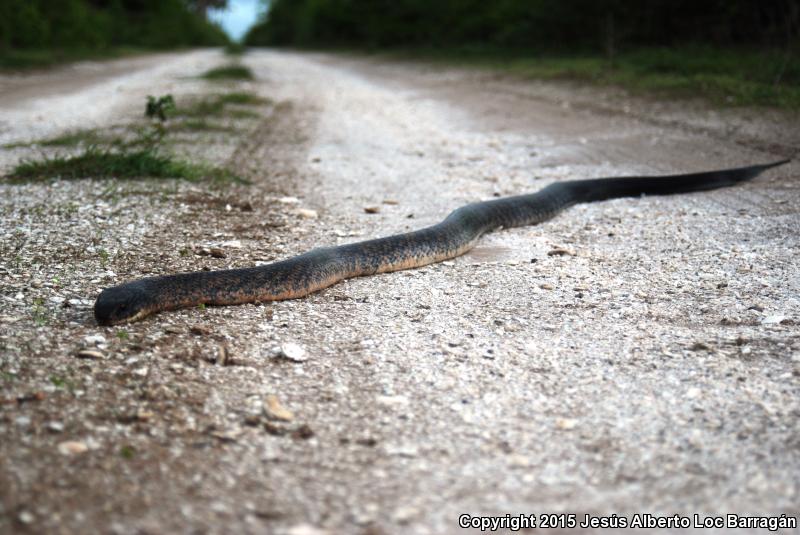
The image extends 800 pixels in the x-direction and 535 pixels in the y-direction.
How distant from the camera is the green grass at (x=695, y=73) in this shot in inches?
399

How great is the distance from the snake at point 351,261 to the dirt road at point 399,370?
0.08 m

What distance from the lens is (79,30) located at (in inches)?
1156

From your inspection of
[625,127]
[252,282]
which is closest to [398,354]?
[252,282]

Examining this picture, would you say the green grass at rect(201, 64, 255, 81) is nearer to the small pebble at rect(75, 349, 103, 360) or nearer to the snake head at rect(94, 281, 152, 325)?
the snake head at rect(94, 281, 152, 325)

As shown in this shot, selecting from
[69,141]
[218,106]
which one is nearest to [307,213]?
[69,141]

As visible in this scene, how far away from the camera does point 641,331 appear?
3.46 metres

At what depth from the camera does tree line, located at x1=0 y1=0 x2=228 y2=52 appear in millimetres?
24344

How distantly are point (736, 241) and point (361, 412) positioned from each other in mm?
3171

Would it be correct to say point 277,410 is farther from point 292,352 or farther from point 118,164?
point 118,164

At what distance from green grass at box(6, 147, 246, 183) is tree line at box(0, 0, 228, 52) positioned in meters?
18.3

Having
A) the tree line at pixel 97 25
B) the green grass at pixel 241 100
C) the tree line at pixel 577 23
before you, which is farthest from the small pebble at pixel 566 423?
the tree line at pixel 97 25

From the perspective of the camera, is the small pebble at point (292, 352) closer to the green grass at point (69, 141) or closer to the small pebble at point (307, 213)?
the small pebble at point (307, 213)

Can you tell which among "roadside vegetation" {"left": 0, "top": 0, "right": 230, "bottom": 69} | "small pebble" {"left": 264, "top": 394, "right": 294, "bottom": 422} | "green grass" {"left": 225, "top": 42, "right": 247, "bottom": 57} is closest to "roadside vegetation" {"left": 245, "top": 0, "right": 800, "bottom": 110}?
"green grass" {"left": 225, "top": 42, "right": 247, "bottom": 57}

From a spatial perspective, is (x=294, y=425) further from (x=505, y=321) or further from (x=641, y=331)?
(x=641, y=331)
